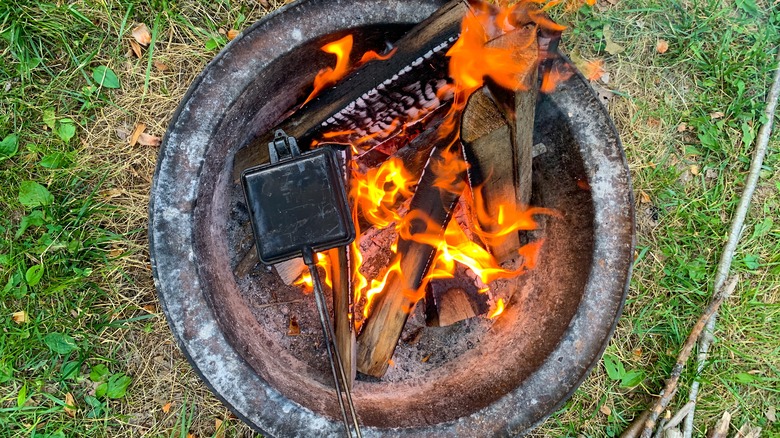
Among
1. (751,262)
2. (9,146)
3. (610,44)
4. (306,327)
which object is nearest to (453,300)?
(306,327)

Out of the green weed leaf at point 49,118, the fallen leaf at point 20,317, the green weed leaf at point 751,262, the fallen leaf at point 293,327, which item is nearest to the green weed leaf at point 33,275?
the fallen leaf at point 20,317

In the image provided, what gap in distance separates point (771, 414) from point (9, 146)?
3766mm

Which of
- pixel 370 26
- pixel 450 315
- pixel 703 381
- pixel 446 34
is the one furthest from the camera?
pixel 703 381

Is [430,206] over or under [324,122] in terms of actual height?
under

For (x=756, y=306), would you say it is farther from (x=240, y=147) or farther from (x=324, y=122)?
(x=240, y=147)

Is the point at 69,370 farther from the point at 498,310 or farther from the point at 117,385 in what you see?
the point at 498,310

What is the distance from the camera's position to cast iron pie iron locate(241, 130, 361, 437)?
61.3 inches

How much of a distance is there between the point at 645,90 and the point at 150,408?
2783 millimetres

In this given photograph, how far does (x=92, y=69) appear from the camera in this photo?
2352 mm

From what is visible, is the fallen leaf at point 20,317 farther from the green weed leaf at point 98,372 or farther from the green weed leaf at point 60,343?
the green weed leaf at point 98,372

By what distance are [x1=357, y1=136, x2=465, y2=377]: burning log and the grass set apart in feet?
2.86

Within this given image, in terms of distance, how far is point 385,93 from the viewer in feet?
6.02

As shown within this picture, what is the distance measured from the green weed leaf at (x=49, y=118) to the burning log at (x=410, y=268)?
1647 mm

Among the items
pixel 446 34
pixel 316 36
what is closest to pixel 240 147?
pixel 316 36
